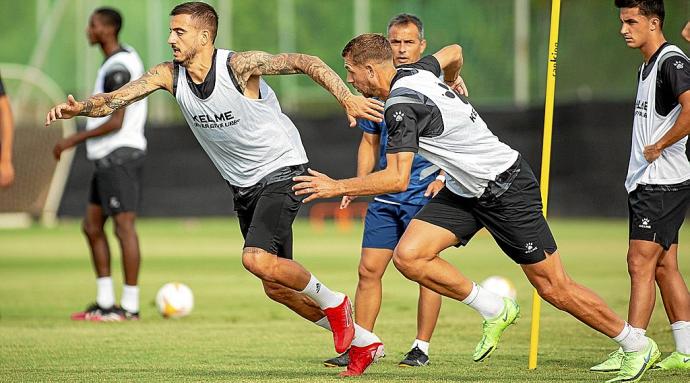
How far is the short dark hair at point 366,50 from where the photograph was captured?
25.3 feet

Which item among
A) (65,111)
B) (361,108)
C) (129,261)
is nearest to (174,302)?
(129,261)

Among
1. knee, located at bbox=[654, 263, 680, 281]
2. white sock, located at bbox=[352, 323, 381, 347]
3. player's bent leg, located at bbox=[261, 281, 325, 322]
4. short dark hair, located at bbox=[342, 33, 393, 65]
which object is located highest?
short dark hair, located at bbox=[342, 33, 393, 65]

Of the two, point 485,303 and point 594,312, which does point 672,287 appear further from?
point 485,303

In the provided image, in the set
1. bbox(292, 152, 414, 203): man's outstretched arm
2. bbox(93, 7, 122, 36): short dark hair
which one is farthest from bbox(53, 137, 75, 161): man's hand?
bbox(292, 152, 414, 203): man's outstretched arm

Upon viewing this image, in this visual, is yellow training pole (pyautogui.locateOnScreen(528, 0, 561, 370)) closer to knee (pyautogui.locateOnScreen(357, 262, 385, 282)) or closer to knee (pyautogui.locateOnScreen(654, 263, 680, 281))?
knee (pyautogui.locateOnScreen(654, 263, 680, 281))

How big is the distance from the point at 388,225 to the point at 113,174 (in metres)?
4.03

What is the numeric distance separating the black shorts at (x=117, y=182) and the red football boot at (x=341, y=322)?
4287 millimetres

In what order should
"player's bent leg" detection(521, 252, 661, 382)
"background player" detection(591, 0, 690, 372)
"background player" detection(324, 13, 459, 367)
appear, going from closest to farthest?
"player's bent leg" detection(521, 252, 661, 382) < "background player" detection(591, 0, 690, 372) < "background player" detection(324, 13, 459, 367)

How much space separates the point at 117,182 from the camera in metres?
12.2

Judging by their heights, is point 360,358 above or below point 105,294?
above

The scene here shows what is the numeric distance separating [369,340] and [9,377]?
2.42 meters

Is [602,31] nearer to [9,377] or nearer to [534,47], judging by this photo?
[534,47]

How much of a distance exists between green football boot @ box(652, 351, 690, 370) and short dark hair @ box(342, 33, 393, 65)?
298 cm

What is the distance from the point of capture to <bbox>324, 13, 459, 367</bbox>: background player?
358 inches
